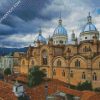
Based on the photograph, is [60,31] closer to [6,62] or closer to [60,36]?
[60,36]

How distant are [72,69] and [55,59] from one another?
18.2 ft

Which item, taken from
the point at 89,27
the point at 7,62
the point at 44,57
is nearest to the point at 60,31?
the point at 44,57

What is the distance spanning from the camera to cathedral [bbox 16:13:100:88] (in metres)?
46.2

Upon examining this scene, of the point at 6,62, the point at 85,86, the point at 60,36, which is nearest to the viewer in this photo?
the point at 85,86

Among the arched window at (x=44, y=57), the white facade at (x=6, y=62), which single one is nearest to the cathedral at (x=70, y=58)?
the arched window at (x=44, y=57)

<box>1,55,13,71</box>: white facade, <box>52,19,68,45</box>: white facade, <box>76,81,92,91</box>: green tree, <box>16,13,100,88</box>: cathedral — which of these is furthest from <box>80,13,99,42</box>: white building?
<box>1,55,13,71</box>: white facade

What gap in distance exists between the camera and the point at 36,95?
29.1 metres

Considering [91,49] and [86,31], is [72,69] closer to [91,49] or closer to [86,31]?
[91,49]

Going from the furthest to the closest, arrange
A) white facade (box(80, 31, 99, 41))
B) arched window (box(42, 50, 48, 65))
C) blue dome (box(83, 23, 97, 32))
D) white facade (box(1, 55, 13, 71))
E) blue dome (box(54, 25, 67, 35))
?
white facade (box(1, 55, 13, 71)) → blue dome (box(54, 25, 67, 35)) → arched window (box(42, 50, 48, 65)) → blue dome (box(83, 23, 97, 32)) → white facade (box(80, 31, 99, 41))

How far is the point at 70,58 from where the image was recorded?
5006cm

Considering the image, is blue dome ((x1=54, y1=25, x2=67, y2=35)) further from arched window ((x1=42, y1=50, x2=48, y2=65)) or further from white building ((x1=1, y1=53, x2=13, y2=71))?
white building ((x1=1, y1=53, x2=13, y2=71))

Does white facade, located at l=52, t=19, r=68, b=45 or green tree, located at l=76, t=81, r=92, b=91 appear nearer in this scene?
green tree, located at l=76, t=81, r=92, b=91

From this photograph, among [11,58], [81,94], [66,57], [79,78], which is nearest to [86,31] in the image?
[66,57]

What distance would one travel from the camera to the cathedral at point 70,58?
4622cm
